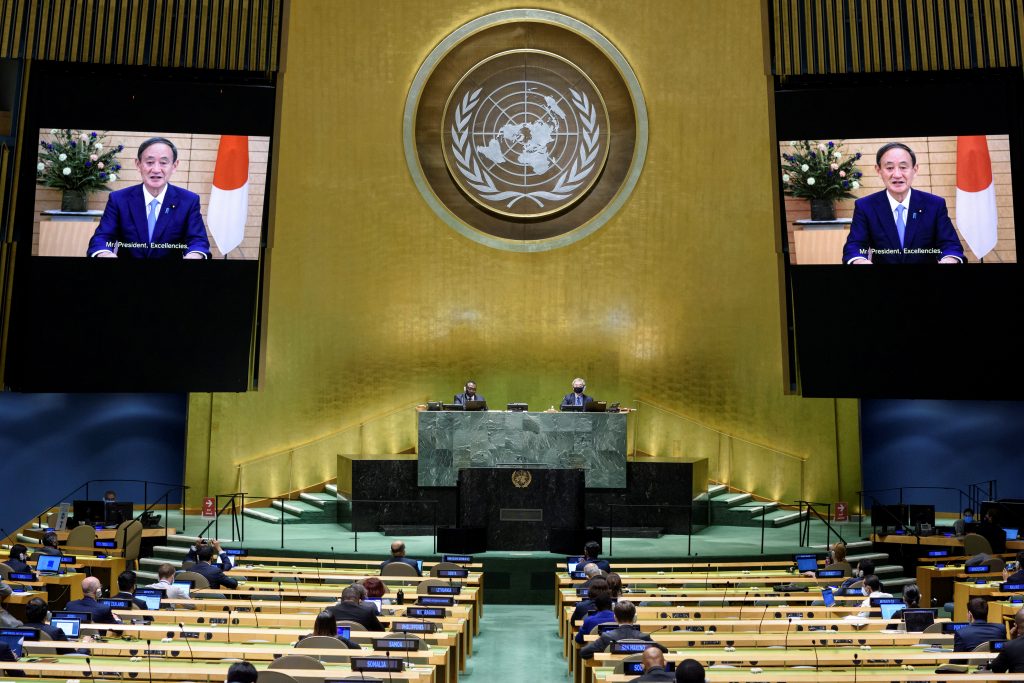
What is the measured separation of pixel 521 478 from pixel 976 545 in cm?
523

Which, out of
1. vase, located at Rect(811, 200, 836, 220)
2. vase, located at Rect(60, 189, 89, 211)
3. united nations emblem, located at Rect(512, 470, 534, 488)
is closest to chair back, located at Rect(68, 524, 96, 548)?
vase, located at Rect(60, 189, 89, 211)

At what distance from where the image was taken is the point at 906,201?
15.0 m

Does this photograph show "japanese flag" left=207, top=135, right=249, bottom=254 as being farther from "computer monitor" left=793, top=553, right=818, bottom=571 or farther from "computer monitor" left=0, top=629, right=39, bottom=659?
"computer monitor" left=0, top=629, right=39, bottom=659

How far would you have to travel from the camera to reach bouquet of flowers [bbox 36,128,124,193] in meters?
15.3

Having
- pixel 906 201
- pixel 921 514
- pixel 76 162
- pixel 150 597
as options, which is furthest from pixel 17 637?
pixel 906 201

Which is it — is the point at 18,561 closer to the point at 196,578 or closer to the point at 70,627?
the point at 196,578

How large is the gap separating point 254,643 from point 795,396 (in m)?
11.4

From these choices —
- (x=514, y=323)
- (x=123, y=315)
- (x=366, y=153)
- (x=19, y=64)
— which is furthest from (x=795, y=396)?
(x=19, y=64)

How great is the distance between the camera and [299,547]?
43.3 ft

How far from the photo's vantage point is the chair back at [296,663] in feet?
18.3

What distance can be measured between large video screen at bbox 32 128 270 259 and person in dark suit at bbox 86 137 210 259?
14 millimetres

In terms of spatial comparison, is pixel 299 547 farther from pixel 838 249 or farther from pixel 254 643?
pixel 838 249

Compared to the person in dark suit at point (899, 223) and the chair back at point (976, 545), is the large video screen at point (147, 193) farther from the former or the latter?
the chair back at point (976, 545)

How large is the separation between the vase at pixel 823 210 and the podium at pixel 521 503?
16.3 feet
